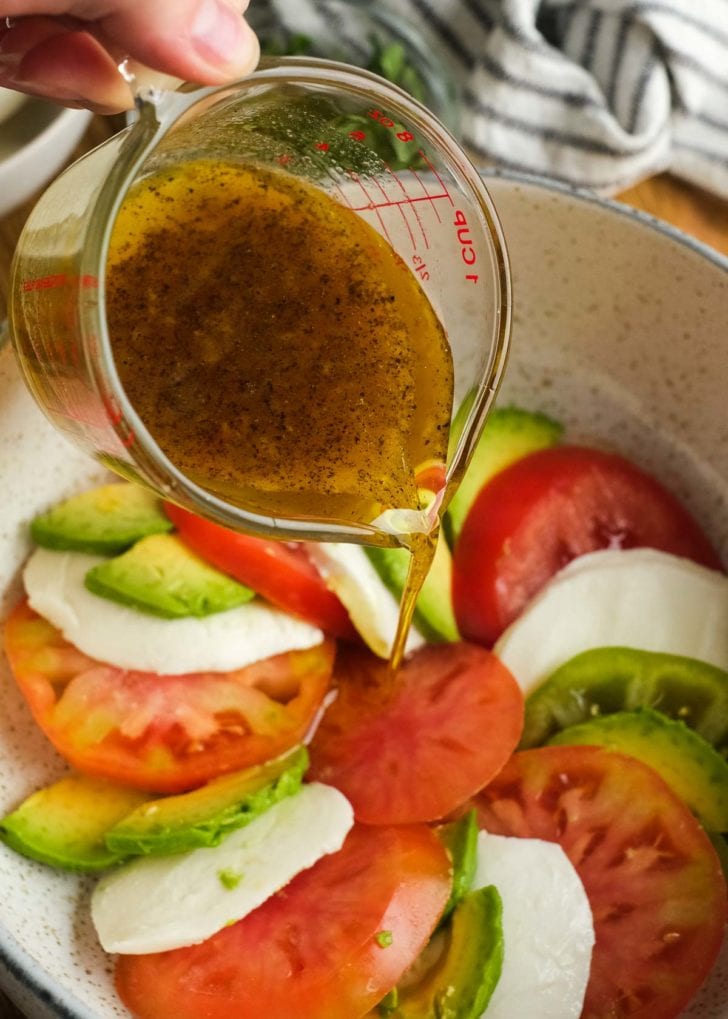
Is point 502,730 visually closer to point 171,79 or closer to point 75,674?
point 75,674

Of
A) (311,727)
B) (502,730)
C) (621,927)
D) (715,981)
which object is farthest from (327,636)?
(715,981)

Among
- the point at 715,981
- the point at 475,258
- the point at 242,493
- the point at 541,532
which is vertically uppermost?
the point at 475,258

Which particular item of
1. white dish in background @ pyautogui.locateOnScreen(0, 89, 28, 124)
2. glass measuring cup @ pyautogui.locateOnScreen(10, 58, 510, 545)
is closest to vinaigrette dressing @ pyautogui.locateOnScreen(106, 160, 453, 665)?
glass measuring cup @ pyautogui.locateOnScreen(10, 58, 510, 545)

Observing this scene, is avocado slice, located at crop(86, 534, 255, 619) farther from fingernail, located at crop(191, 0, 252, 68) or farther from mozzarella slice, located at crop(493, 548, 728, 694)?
fingernail, located at crop(191, 0, 252, 68)

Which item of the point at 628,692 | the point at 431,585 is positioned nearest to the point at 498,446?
the point at 431,585

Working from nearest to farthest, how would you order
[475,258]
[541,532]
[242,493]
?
[242,493] → [475,258] → [541,532]

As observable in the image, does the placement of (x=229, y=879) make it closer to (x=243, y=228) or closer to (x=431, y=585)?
(x=431, y=585)
